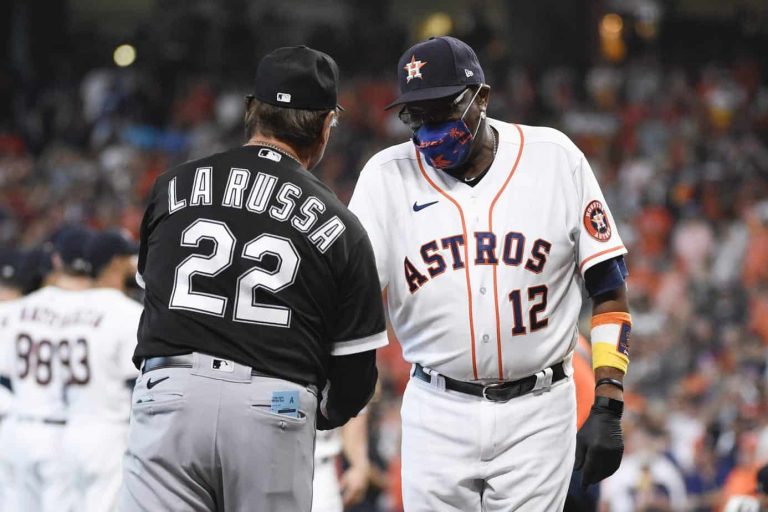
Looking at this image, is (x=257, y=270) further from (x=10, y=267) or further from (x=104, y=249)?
(x=10, y=267)

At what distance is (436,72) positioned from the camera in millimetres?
4152

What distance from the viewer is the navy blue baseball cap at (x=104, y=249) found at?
6777 millimetres

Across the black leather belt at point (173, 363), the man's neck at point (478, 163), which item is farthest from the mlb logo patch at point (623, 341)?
the black leather belt at point (173, 363)

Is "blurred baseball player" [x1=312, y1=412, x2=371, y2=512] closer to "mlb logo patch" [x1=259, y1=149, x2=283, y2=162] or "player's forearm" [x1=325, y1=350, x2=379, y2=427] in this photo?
"player's forearm" [x1=325, y1=350, x2=379, y2=427]

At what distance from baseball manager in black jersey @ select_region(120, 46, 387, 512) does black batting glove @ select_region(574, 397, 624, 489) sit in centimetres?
82

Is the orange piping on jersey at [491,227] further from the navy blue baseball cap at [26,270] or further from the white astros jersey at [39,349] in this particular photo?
the navy blue baseball cap at [26,270]

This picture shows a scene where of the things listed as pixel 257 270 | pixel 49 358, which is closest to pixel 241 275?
pixel 257 270

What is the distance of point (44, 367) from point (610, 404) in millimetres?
3786

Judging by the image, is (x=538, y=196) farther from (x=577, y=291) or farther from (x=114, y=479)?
(x=114, y=479)

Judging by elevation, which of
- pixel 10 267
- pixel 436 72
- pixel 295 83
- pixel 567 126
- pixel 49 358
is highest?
pixel 567 126

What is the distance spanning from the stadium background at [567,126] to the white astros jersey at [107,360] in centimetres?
348

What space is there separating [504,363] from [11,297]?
4.73 meters

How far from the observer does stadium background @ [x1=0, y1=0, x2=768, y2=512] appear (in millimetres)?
10672

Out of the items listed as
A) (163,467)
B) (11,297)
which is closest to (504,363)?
Result: (163,467)
